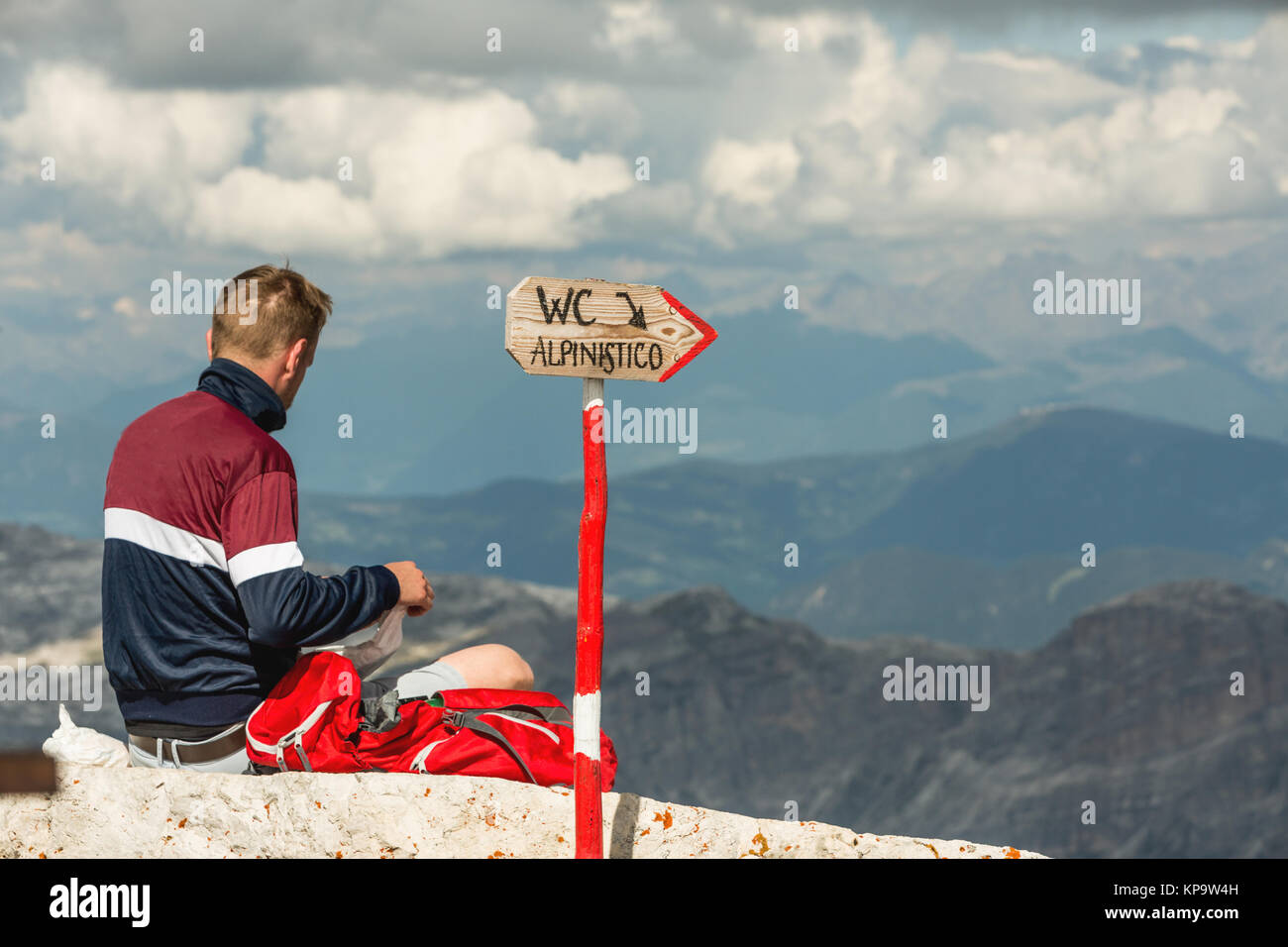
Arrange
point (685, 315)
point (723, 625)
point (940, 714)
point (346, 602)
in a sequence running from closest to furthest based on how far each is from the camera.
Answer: point (346, 602) → point (685, 315) → point (723, 625) → point (940, 714)

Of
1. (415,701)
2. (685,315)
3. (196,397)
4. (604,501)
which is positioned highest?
(685,315)

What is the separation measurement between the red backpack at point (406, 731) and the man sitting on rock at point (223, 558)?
151 millimetres

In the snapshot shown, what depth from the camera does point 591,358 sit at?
608 centimetres

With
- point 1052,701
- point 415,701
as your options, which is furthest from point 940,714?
point 415,701

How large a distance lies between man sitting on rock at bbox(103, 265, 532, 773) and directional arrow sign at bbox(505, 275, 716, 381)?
40.6 inches

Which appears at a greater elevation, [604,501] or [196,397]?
[196,397]

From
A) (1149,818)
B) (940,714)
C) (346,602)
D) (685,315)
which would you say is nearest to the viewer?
(346,602)

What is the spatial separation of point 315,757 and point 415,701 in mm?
550

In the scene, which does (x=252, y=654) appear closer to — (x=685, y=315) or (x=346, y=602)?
(x=346, y=602)

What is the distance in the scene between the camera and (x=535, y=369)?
19.5 ft

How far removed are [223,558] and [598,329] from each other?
2005mm

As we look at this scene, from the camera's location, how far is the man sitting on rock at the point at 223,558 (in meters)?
5.73

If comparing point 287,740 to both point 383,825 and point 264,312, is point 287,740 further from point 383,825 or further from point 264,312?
point 264,312

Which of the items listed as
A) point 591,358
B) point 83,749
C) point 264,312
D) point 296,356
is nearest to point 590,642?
point 591,358
